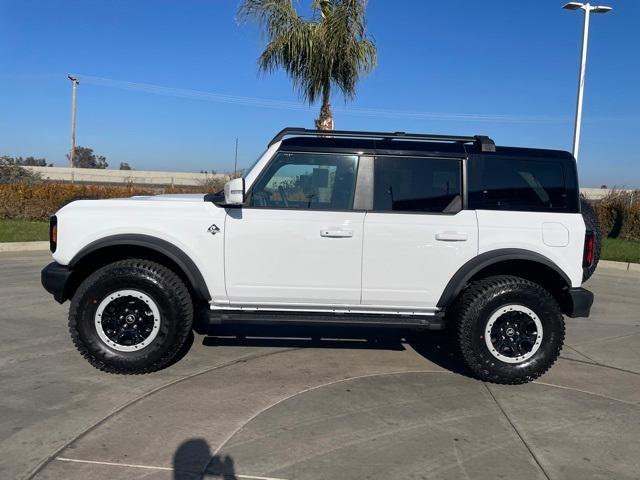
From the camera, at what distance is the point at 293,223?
4.54m

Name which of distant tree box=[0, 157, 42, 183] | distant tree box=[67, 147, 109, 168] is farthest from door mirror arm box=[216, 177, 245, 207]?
distant tree box=[67, 147, 109, 168]

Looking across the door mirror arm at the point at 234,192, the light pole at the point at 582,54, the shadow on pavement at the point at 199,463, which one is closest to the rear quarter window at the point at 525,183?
the door mirror arm at the point at 234,192

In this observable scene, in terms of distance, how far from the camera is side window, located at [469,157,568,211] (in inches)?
184

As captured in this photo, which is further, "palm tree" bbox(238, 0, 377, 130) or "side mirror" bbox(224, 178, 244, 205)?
"palm tree" bbox(238, 0, 377, 130)

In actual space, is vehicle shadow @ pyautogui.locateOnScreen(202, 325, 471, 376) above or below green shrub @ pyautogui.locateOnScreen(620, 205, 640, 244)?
below

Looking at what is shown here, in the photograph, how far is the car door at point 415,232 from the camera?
4559mm

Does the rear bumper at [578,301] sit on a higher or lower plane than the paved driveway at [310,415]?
higher

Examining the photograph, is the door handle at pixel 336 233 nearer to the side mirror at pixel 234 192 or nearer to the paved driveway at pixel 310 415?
the side mirror at pixel 234 192

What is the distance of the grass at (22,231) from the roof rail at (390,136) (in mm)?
9500

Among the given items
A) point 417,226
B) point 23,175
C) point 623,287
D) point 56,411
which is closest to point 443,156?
point 417,226

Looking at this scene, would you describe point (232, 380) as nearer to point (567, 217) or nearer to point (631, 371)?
point (567, 217)

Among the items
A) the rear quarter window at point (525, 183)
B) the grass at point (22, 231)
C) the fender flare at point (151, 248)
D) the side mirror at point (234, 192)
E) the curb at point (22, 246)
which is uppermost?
the rear quarter window at point (525, 183)

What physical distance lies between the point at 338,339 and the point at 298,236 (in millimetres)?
1722

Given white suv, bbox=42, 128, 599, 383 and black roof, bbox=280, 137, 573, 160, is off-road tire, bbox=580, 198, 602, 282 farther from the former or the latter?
black roof, bbox=280, 137, 573, 160
